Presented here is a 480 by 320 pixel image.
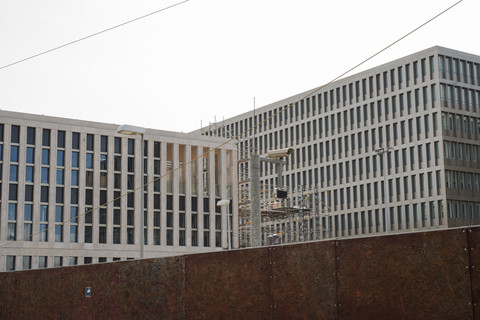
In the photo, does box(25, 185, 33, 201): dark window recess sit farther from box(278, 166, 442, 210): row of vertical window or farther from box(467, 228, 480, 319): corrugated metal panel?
box(467, 228, 480, 319): corrugated metal panel

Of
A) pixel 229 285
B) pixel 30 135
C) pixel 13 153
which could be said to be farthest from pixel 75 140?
pixel 229 285

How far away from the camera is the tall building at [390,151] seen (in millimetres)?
79312

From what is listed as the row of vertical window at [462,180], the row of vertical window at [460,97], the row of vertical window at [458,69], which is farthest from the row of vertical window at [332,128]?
the row of vertical window at [462,180]

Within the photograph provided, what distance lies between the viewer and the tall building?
7931 cm

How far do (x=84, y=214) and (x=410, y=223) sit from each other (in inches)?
1515

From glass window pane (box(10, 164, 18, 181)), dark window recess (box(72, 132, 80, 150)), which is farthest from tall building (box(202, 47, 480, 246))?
glass window pane (box(10, 164, 18, 181))

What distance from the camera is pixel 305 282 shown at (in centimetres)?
1104

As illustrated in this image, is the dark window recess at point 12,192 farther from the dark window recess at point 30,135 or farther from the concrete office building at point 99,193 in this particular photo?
the dark window recess at point 30,135

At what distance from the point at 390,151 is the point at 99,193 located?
3731 centimetres

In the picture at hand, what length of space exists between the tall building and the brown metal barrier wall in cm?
5252

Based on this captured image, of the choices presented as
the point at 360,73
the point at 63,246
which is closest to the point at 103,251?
the point at 63,246

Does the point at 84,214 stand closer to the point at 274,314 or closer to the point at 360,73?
the point at 360,73

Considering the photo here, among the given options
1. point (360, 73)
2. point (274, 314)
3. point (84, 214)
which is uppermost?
point (360, 73)

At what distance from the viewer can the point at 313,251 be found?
1098 cm
